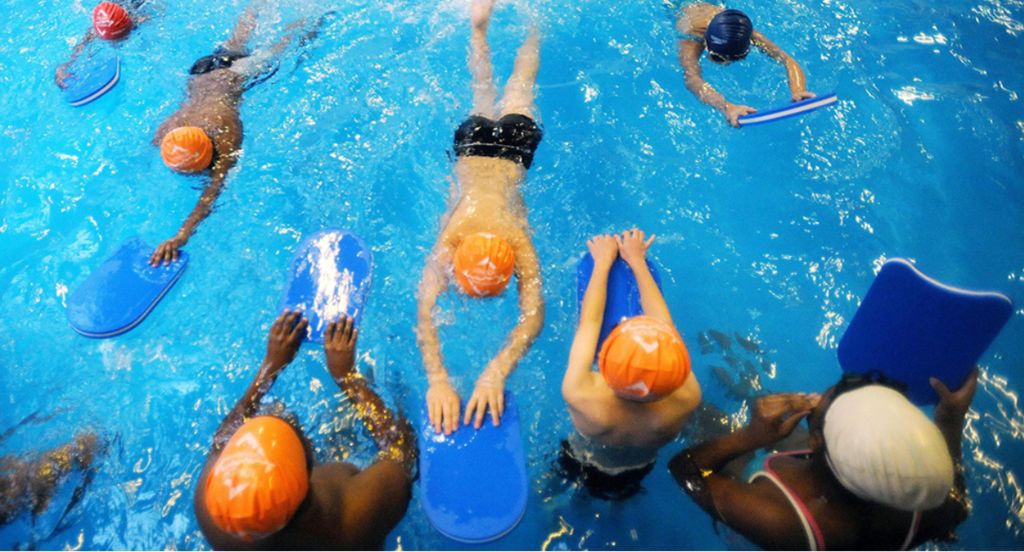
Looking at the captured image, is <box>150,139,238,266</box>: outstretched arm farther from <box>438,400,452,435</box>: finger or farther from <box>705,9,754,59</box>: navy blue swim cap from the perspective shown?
<box>705,9,754,59</box>: navy blue swim cap

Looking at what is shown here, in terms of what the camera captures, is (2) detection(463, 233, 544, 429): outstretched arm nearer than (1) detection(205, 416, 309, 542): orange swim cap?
No

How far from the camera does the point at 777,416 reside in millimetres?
2631

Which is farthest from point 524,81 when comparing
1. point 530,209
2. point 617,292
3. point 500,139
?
point 617,292

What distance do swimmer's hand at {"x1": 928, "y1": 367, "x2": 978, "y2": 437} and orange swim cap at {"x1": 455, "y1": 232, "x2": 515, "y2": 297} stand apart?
2.35m

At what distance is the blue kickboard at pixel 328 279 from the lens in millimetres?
3721

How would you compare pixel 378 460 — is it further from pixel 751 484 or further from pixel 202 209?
pixel 202 209

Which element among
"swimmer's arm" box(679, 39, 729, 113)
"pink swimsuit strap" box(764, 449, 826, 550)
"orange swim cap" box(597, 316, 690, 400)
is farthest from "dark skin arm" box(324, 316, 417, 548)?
"swimmer's arm" box(679, 39, 729, 113)

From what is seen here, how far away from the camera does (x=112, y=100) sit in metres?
5.64

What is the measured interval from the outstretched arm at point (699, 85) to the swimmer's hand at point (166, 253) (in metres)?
4.71

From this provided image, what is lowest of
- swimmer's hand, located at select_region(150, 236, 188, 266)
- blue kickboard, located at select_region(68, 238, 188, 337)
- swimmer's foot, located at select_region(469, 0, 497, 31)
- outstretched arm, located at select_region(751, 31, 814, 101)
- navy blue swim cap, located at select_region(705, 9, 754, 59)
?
blue kickboard, located at select_region(68, 238, 188, 337)

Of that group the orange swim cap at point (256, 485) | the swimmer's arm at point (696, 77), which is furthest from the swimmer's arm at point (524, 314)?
the swimmer's arm at point (696, 77)

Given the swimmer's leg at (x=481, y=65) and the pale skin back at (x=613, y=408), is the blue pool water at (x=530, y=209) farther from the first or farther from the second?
the pale skin back at (x=613, y=408)

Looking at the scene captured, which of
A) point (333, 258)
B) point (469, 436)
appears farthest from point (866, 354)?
point (333, 258)

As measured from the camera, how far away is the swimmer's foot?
545 centimetres
